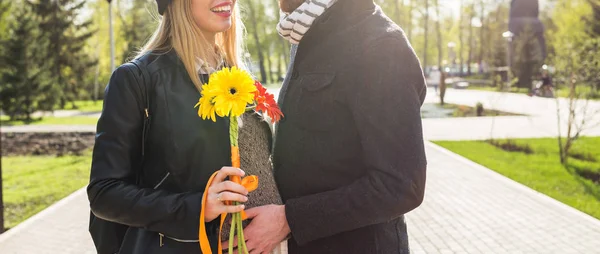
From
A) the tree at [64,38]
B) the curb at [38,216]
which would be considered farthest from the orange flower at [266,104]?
the tree at [64,38]

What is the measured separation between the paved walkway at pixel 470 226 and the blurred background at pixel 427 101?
0.97 feet

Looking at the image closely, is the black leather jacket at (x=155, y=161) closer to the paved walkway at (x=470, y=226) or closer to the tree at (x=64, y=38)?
the paved walkway at (x=470, y=226)

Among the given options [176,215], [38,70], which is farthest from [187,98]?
[38,70]

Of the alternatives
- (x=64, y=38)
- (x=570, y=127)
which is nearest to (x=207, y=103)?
(x=570, y=127)

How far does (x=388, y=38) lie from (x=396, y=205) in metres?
0.47

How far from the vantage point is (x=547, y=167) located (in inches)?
418

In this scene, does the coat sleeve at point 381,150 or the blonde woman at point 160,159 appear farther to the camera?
the blonde woman at point 160,159

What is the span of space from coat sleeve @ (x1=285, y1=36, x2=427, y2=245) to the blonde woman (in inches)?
7.8

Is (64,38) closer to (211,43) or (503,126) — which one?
(503,126)

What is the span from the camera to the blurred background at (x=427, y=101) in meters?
9.90

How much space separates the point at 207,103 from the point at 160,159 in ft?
0.86

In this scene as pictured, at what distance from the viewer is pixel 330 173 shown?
178 cm

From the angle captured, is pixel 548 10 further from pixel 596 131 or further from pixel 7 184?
pixel 7 184

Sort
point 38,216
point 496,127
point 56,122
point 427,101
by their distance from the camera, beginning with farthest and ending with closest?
point 427,101 < point 56,122 < point 496,127 < point 38,216
